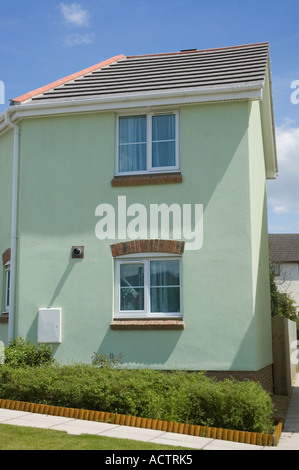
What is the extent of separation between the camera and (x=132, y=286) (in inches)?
481

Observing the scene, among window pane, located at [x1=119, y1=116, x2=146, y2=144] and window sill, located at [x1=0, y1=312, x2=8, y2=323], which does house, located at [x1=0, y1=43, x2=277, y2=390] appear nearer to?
window pane, located at [x1=119, y1=116, x2=146, y2=144]

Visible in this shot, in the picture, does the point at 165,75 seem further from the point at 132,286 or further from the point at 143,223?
the point at 132,286

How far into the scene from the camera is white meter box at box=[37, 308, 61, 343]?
1223cm

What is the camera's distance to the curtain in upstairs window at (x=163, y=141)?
12.5m

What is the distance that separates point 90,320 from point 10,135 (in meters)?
5.25

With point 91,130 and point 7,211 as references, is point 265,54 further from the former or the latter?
point 7,211

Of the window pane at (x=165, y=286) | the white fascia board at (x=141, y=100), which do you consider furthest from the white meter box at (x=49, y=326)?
the white fascia board at (x=141, y=100)

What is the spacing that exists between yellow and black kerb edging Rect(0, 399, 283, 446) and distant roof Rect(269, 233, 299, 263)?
4007cm

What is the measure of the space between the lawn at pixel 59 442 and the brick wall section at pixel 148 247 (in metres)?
4.83

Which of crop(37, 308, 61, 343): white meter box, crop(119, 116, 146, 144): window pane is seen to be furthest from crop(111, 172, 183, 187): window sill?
crop(37, 308, 61, 343): white meter box

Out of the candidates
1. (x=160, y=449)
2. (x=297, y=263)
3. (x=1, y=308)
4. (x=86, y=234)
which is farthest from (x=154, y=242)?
(x=297, y=263)

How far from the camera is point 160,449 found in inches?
283

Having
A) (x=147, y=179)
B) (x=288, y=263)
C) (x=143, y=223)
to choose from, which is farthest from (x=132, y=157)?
(x=288, y=263)

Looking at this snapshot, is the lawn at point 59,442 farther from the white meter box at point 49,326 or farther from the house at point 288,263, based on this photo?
the house at point 288,263
